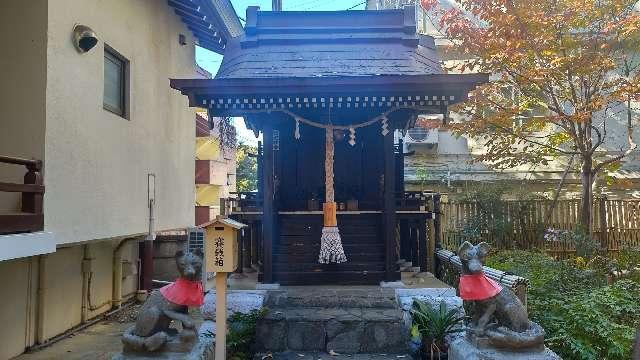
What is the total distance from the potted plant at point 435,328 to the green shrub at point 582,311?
1314mm

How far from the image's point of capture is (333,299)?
328 inches

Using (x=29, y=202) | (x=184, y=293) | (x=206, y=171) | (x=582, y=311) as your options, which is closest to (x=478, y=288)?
(x=582, y=311)

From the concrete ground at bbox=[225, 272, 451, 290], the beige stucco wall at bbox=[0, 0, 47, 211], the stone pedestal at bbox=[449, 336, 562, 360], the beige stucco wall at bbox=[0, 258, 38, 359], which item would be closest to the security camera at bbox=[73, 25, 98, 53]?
the beige stucco wall at bbox=[0, 0, 47, 211]

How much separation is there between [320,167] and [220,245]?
4.90 m

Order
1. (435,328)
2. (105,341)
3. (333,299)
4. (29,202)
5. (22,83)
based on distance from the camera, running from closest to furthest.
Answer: (29,202) → (22,83) → (435,328) → (333,299) → (105,341)

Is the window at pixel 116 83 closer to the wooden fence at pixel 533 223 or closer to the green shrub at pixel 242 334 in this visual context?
the green shrub at pixel 242 334

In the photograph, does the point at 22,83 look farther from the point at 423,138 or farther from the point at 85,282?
the point at 423,138

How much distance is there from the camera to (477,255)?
19.9ft

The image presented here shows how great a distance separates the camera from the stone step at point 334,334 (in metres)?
A: 7.52

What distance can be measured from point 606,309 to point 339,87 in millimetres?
5629

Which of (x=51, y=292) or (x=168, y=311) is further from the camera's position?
(x=51, y=292)

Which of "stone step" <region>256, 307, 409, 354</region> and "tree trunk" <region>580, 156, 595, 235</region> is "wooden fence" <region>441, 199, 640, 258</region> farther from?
"stone step" <region>256, 307, 409, 354</region>

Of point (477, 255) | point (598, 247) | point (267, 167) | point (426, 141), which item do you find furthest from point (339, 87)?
point (426, 141)

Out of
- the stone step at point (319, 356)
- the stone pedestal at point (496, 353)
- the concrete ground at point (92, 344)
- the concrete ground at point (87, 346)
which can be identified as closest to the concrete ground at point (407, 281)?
the concrete ground at point (92, 344)
